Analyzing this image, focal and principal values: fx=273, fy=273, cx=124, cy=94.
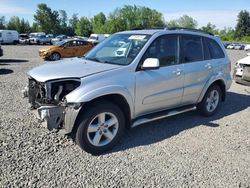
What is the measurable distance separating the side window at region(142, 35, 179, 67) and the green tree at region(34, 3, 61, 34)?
245ft

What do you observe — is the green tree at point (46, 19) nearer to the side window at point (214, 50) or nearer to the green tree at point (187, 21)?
the green tree at point (187, 21)

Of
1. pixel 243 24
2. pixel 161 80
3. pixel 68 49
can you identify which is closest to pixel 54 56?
pixel 68 49

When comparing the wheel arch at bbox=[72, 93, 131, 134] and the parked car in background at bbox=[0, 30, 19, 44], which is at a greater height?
the parked car in background at bbox=[0, 30, 19, 44]

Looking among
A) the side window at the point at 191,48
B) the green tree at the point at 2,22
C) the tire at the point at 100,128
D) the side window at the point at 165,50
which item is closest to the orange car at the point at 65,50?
the side window at the point at 191,48

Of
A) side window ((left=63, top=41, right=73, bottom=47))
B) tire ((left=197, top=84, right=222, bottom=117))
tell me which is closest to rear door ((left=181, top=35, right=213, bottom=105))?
tire ((left=197, top=84, right=222, bottom=117))

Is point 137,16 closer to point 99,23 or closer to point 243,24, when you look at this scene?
point 99,23

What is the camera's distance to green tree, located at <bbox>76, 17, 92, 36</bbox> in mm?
84938

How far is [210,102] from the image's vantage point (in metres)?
6.23

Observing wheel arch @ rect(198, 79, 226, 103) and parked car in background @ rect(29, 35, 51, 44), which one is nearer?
wheel arch @ rect(198, 79, 226, 103)

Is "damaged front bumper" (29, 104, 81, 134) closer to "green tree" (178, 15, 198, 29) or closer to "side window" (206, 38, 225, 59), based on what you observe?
"side window" (206, 38, 225, 59)

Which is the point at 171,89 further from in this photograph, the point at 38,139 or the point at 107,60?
the point at 38,139

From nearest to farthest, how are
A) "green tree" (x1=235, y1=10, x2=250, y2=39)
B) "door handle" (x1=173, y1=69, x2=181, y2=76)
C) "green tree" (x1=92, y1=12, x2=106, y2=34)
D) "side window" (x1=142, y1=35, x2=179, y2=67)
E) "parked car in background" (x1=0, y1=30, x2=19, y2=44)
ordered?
"side window" (x1=142, y1=35, x2=179, y2=67)
"door handle" (x1=173, y1=69, x2=181, y2=76)
"parked car in background" (x1=0, y1=30, x2=19, y2=44)
"green tree" (x1=92, y1=12, x2=106, y2=34)
"green tree" (x1=235, y1=10, x2=250, y2=39)

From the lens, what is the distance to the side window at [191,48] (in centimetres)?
538

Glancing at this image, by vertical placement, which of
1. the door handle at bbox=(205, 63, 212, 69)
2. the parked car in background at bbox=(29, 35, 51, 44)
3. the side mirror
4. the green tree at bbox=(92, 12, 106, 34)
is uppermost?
the green tree at bbox=(92, 12, 106, 34)
